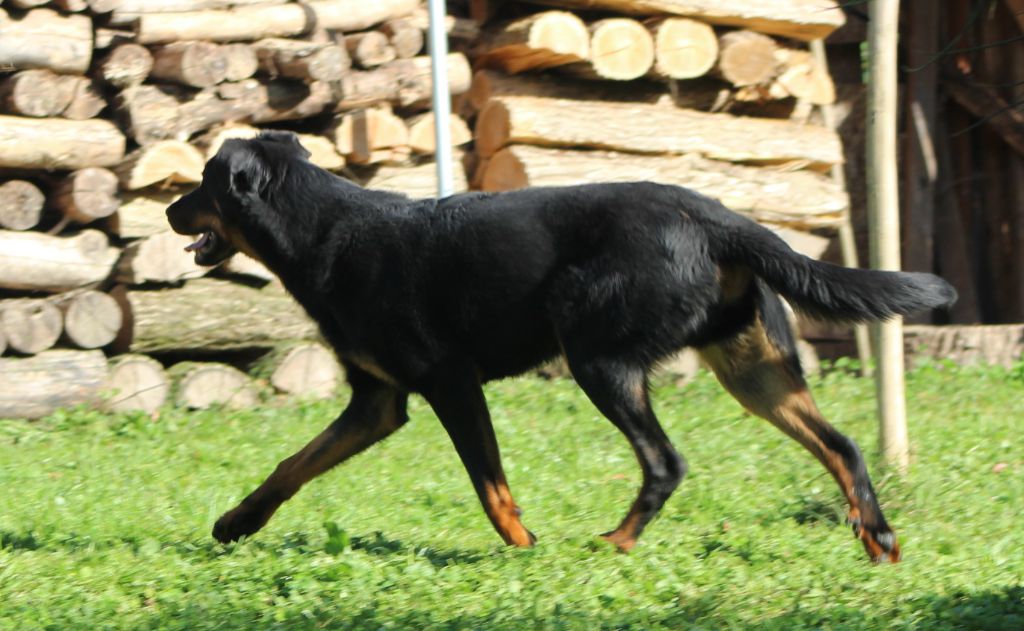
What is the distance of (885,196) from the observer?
21.5 ft

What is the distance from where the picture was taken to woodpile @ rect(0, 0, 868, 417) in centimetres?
853

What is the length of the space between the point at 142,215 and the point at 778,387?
501 cm

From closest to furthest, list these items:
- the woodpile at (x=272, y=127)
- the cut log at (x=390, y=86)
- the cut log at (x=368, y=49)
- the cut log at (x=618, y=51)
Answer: the woodpile at (x=272, y=127), the cut log at (x=390, y=86), the cut log at (x=368, y=49), the cut log at (x=618, y=51)

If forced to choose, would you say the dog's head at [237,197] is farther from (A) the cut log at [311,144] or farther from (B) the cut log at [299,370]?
(B) the cut log at [299,370]

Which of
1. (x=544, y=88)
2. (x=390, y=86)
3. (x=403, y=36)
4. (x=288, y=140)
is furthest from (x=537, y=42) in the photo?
(x=288, y=140)

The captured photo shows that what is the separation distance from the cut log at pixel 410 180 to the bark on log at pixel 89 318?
2.02 meters

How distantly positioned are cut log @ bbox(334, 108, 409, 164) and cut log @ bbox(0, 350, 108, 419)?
2.21 metres

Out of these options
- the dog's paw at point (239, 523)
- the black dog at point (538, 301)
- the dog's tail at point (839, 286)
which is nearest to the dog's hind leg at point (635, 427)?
the black dog at point (538, 301)

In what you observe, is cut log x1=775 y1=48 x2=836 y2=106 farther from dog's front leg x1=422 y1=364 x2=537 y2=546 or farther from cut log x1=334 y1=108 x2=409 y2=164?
dog's front leg x1=422 y1=364 x2=537 y2=546

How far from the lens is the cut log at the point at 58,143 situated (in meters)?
8.30

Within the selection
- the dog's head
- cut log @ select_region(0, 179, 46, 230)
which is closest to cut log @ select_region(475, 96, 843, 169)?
cut log @ select_region(0, 179, 46, 230)

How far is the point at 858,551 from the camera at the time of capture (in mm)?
5250

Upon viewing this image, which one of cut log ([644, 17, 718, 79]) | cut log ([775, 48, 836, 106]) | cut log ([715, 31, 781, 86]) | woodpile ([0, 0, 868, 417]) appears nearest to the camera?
woodpile ([0, 0, 868, 417])

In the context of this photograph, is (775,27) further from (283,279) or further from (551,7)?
(283,279)
